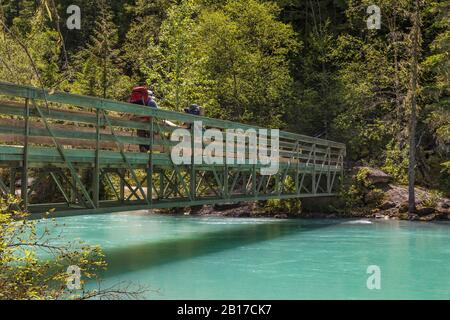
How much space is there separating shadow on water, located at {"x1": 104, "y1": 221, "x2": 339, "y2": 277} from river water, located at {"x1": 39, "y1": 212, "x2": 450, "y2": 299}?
0.9 inches

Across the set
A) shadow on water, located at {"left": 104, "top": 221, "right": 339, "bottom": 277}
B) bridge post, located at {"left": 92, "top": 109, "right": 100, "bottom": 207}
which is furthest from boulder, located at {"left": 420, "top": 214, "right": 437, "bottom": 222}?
bridge post, located at {"left": 92, "top": 109, "right": 100, "bottom": 207}

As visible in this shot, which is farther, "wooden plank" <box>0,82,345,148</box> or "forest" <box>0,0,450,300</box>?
"forest" <box>0,0,450,300</box>

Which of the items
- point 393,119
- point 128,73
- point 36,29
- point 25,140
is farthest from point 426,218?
point 128,73

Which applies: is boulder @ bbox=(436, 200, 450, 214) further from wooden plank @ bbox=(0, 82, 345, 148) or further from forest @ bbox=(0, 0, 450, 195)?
wooden plank @ bbox=(0, 82, 345, 148)

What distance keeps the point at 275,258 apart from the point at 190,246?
2867mm

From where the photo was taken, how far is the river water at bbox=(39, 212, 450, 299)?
31.7 ft

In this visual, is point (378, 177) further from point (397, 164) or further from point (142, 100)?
point (142, 100)

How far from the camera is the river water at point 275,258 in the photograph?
31.7ft

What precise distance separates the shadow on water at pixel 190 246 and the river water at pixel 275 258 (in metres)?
0.02

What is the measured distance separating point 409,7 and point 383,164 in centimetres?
795

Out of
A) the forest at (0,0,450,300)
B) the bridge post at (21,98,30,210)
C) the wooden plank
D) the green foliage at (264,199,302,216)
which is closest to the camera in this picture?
the wooden plank

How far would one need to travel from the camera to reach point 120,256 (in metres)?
13.5

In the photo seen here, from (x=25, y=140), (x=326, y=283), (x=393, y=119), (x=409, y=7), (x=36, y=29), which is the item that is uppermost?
(x=409, y=7)
